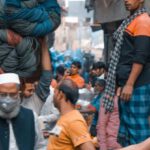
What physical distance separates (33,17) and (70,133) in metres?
0.95

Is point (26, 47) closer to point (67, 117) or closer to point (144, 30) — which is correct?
point (67, 117)

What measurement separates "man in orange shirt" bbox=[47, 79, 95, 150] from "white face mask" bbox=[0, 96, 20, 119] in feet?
1.73

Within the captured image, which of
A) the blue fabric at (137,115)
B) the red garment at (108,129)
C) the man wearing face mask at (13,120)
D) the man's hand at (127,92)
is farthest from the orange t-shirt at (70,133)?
the red garment at (108,129)

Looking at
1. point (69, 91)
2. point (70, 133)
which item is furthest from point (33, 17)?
point (70, 133)

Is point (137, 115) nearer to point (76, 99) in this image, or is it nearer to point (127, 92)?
point (127, 92)

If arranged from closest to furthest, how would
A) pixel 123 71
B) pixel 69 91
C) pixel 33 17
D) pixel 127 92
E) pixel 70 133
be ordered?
pixel 33 17 → pixel 70 133 → pixel 69 91 → pixel 127 92 → pixel 123 71

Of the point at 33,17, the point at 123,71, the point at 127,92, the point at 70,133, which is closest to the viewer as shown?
the point at 33,17

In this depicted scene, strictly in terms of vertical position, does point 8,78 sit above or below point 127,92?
above

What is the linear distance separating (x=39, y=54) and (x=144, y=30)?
0.91m

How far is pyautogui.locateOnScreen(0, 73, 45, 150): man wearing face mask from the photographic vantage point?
4.44 m

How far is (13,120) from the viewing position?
452 cm

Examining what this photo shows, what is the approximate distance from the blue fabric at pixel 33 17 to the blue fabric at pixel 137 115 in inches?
40.7

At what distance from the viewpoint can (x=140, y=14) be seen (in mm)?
5316

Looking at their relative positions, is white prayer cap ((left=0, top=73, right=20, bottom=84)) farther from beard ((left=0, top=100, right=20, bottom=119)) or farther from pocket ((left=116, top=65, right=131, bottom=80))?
pocket ((left=116, top=65, right=131, bottom=80))
